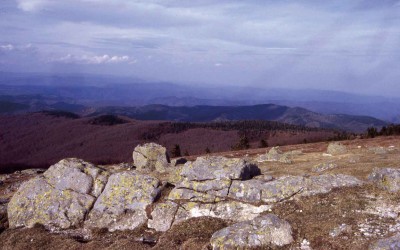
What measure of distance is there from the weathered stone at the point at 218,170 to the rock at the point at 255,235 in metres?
4.77

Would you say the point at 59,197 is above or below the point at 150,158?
above

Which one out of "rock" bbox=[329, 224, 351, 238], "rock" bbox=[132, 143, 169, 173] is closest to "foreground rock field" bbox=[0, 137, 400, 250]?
"rock" bbox=[329, 224, 351, 238]

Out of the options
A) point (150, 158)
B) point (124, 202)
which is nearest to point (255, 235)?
point (124, 202)

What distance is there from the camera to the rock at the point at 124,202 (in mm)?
18906

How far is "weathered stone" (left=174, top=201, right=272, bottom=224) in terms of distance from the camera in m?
18.0

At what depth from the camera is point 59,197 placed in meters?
20.6

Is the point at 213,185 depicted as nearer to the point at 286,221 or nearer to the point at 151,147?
the point at 286,221

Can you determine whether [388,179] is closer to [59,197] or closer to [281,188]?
A: [281,188]

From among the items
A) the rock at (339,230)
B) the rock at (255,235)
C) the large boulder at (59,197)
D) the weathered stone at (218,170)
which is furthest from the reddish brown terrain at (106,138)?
the rock at (339,230)

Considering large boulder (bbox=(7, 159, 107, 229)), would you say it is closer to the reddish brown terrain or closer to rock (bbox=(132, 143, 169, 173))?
rock (bbox=(132, 143, 169, 173))

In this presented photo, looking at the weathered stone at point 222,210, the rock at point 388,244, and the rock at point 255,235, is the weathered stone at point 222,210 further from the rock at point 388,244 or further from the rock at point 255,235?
the rock at point 388,244

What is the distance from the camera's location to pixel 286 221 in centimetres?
1568

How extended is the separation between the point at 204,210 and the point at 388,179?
10.2 metres

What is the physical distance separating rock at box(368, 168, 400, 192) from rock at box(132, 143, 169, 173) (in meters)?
23.5
